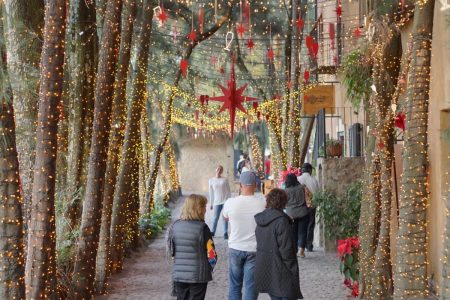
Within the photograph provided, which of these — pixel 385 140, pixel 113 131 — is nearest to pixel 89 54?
pixel 113 131

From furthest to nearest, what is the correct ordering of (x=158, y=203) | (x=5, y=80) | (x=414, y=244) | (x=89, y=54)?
(x=158, y=203) < (x=89, y=54) < (x=414, y=244) < (x=5, y=80)

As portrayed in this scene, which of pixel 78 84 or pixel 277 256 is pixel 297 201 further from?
pixel 277 256

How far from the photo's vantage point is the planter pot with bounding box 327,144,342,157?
55.3 feet

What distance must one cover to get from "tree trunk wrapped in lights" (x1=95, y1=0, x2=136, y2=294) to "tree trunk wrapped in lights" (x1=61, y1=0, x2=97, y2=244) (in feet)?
2.64

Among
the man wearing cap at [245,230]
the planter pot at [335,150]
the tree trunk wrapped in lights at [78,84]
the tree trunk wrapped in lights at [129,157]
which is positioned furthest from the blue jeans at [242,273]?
the planter pot at [335,150]

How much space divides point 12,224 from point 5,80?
1236 mm

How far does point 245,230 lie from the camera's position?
825 centimetres

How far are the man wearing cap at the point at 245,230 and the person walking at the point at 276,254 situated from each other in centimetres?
46

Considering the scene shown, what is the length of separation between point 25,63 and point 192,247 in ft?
11.4

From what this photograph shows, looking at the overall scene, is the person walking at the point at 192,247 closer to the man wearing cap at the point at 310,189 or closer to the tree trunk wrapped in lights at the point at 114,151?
the tree trunk wrapped in lights at the point at 114,151

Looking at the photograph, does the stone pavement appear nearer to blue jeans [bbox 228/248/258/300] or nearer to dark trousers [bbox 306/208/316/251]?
dark trousers [bbox 306/208/316/251]

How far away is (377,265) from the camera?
31.1ft

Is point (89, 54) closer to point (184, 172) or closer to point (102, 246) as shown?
point (102, 246)

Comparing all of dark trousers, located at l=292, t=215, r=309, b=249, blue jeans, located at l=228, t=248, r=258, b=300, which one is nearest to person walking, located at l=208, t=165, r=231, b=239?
dark trousers, located at l=292, t=215, r=309, b=249
